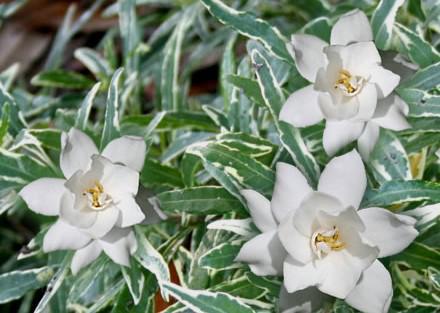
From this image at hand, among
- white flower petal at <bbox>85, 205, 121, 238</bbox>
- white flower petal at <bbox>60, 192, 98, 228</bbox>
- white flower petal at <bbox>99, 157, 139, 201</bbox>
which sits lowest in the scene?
white flower petal at <bbox>85, 205, 121, 238</bbox>

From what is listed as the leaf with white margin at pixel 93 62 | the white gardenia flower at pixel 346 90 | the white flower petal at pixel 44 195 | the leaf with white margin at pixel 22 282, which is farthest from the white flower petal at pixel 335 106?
the leaf with white margin at pixel 93 62

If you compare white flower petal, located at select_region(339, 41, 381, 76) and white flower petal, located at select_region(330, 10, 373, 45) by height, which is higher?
white flower petal, located at select_region(330, 10, 373, 45)

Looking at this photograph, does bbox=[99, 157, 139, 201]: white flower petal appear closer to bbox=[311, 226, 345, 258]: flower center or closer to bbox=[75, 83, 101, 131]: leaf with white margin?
bbox=[75, 83, 101, 131]: leaf with white margin

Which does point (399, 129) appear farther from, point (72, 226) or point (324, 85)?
point (72, 226)

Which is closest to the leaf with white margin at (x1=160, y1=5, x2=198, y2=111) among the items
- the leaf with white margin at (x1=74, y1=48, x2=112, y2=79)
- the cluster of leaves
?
the cluster of leaves

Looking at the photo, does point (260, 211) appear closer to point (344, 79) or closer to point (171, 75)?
point (344, 79)

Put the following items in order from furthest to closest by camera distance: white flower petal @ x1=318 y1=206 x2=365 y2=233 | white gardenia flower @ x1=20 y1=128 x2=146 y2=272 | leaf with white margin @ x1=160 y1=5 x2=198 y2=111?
leaf with white margin @ x1=160 y1=5 x2=198 y2=111
white gardenia flower @ x1=20 y1=128 x2=146 y2=272
white flower petal @ x1=318 y1=206 x2=365 y2=233

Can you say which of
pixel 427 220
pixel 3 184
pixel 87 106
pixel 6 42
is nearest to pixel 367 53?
pixel 427 220
